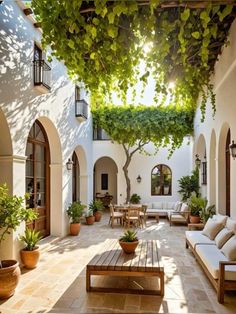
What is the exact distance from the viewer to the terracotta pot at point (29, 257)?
19.0 ft

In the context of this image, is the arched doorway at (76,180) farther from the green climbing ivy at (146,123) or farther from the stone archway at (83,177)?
the green climbing ivy at (146,123)

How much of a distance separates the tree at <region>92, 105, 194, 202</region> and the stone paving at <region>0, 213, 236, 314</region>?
280 inches

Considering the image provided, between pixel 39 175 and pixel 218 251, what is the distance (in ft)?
17.4

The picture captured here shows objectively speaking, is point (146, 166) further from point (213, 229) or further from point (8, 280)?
point (8, 280)

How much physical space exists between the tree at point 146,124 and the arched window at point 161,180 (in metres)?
1.55

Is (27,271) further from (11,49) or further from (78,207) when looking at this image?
(11,49)

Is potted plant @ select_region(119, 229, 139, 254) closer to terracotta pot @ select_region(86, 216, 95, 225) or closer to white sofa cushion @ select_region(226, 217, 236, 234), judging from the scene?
white sofa cushion @ select_region(226, 217, 236, 234)

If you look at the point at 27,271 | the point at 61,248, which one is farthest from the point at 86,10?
the point at 61,248

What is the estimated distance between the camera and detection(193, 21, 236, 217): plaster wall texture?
20.2 ft

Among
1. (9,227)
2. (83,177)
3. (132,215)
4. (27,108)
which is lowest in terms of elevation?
(132,215)

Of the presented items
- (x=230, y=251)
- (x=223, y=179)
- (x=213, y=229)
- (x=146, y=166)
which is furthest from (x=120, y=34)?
(x=146, y=166)

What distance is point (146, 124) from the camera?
43.7 feet

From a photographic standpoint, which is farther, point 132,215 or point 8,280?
point 132,215

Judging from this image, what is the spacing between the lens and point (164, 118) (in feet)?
43.9
